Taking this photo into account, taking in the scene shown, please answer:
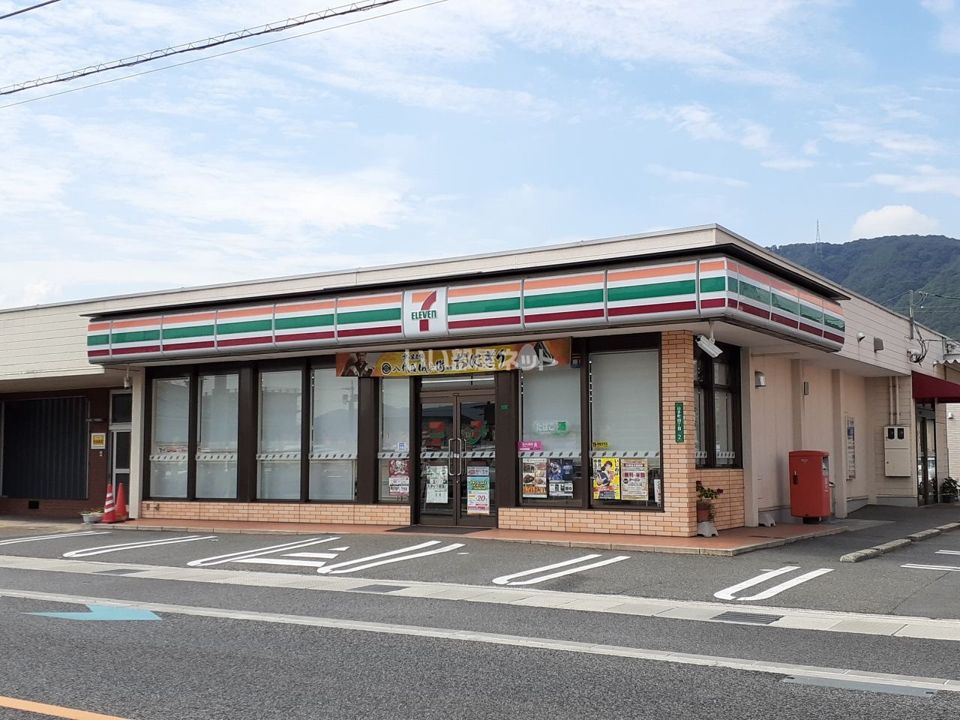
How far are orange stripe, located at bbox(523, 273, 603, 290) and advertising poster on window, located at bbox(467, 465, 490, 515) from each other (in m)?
3.62

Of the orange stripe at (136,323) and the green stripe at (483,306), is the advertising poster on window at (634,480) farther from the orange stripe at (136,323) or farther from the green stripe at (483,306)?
the orange stripe at (136,323)

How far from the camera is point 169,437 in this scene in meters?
22.0

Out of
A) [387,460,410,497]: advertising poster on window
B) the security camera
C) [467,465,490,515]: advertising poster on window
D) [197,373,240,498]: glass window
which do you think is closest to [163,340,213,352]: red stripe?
[197,373,240,498]: glass window

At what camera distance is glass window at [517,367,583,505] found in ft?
Answer: 56.9

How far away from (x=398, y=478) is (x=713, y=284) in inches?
283

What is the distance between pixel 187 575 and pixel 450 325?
5.79 metres

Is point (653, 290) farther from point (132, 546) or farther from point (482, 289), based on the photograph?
point (132, 546)

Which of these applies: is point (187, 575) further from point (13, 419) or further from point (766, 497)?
point (13, 419)

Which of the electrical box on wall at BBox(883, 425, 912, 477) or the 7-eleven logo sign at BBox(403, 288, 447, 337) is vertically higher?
the 7-eleven logo sign at BBox(403, 288, 447, 337)

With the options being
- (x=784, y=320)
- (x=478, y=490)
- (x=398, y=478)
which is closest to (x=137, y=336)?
(x=398, y=478)

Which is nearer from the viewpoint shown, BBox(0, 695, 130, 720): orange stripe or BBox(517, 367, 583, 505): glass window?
BBox(0, 695, 130, 720): orange stripe

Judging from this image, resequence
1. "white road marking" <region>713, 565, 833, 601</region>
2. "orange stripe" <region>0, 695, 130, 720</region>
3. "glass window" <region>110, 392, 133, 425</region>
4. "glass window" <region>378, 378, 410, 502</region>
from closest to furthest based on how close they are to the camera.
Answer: "orange stripe" <region>0, 695, 130, 720</region> → "white road marking" <region>713, 565, 833, 601</region> → "glass window" <region>378, 378, 410, 502</region> → "glass window" <region>110, 392, 133, 425</region>

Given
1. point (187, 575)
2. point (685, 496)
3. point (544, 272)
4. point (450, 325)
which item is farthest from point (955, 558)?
point (187, 575)

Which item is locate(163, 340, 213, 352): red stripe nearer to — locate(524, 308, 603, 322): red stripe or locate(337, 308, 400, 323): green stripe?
locate(337, 308, 400, 323): green stripe
